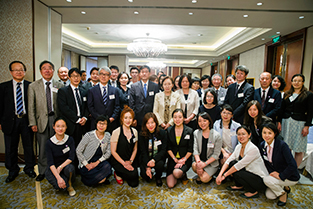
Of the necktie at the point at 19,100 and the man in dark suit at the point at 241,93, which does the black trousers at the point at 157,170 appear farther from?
the necktie at the point at 19,100

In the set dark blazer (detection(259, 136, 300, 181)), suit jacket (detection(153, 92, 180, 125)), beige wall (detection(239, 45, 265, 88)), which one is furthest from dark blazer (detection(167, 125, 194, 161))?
beige wall (detection(239, 45, 265, 88))

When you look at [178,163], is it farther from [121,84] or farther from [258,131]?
[121,84]

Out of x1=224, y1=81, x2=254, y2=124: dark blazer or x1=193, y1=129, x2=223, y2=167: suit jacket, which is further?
x1=224, y1=81, x2=254, y2=124: dark blazer

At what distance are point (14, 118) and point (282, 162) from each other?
3.69m

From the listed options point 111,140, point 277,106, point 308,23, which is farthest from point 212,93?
Result: point 308,23

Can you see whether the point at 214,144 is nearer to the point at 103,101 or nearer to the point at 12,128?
the point at 103,101

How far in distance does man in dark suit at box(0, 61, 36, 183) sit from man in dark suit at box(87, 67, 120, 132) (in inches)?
36.4

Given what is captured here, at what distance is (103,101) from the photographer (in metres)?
3.06

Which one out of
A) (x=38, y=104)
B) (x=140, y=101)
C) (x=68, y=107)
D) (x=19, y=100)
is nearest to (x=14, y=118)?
(x=19, y=100)

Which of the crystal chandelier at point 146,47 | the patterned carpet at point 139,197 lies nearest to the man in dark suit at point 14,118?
the patterned carpet at point 139,197

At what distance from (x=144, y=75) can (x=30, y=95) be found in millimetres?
1800

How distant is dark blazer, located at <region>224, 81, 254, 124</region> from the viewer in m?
3.13

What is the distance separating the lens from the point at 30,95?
269 centimetres

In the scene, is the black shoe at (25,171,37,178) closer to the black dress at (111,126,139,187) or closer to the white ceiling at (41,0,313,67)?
the black dress at (111,126,139,187)
